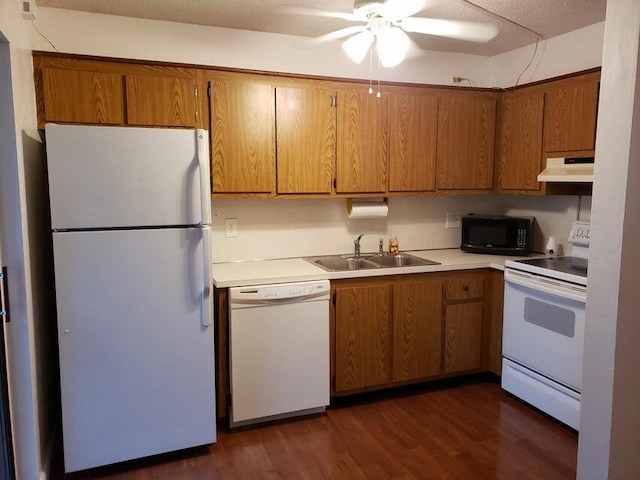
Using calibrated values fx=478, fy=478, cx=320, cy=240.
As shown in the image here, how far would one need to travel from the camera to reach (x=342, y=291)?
289 cm

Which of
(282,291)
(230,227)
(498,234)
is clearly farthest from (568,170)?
(230,227)

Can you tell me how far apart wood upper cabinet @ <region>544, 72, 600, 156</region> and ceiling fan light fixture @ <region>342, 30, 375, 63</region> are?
1.49 m

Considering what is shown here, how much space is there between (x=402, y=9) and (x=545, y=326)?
198 cm

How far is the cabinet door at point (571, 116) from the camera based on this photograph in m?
2.81

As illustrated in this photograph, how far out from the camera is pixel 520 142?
331 cm

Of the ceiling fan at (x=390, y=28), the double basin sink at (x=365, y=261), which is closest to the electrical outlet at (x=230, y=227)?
the double basin sink at (x=365, y=261)

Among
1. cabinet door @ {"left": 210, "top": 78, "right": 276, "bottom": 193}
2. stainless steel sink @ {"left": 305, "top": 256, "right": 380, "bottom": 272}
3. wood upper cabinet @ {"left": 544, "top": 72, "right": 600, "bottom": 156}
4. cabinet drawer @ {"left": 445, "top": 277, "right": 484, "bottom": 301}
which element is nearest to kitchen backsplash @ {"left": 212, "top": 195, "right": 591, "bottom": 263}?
stainless steel sink @ {"left": 305, "top": 256, "right": 380, "bottom": 272}

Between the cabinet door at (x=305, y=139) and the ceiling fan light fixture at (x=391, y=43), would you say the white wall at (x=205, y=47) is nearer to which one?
the cabinet door at (x=305, y=139)

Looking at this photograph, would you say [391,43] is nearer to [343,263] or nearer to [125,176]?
[125,176]

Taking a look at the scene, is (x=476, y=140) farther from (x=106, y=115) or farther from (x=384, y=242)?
(x=106, y=115)

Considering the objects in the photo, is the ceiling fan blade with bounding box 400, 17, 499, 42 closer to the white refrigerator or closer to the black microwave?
the white refrigerator

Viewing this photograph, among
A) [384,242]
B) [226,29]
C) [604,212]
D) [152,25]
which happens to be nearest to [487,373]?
[384,242]

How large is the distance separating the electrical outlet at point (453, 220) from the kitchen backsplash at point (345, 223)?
36 millimetres

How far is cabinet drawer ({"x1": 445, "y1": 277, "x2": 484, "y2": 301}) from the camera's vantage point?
317 cm
